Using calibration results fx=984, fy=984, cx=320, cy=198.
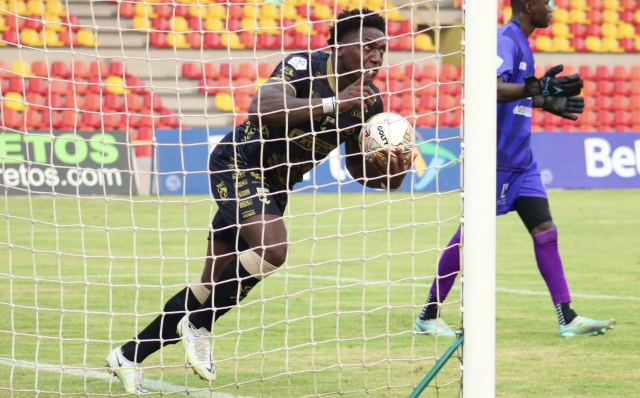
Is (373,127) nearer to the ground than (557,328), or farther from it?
farther from it

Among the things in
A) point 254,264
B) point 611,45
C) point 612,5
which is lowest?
point 611,45

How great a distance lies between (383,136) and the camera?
16.2ft

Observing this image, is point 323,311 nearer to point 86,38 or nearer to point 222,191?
point 222,191

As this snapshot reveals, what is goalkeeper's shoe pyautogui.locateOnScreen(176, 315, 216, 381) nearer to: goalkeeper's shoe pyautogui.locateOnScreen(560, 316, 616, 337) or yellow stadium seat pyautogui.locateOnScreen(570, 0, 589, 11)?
goalkeeper's shoe pyautogui.locateOnScreen(560, 316, 616, 337)

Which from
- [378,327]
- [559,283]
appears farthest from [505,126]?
[378,327]

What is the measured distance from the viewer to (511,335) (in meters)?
6.27

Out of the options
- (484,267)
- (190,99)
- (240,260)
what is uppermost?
Result: (484,267)

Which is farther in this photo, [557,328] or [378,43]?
[557,328]

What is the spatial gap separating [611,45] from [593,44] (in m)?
0.49

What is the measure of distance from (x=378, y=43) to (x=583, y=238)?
→ 25.3 ft

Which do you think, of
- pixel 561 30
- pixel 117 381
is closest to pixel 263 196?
pixel 117 381

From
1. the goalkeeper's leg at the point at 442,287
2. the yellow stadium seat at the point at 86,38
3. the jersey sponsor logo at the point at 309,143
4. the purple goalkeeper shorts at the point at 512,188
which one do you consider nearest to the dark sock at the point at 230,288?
the jersey sponsor logo at the point at 309,143

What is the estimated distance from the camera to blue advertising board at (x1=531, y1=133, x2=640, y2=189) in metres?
18.7

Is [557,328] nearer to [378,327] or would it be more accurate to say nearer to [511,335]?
[511,335]
